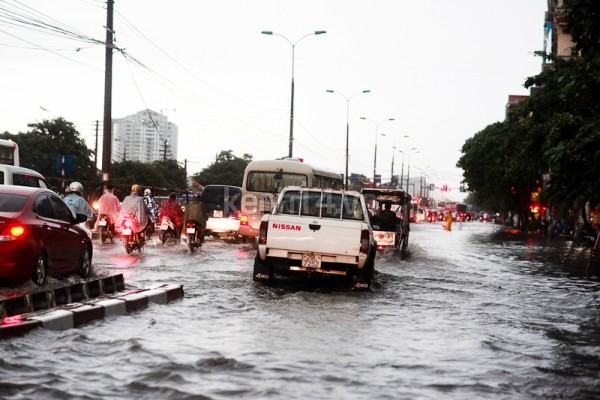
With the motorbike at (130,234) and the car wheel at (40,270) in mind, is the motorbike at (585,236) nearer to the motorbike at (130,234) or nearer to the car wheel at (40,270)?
the motorbike at (130,234)

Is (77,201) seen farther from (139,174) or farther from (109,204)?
(139,174)

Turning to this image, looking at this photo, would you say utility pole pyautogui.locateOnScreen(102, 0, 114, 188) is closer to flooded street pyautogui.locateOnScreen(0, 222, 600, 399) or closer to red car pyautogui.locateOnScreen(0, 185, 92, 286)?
flooded street pyautogui.locateOnScreen(0, 222, 600, 399)

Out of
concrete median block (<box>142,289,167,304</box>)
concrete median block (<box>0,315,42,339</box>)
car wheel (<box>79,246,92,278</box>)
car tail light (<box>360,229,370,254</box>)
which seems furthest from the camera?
car wheel (<box>79,246,92,278</box>)

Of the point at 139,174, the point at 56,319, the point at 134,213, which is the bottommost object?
the point at 56,319

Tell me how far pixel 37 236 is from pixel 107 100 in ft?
61.2

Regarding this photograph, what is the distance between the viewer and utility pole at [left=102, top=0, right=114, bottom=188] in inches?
1193

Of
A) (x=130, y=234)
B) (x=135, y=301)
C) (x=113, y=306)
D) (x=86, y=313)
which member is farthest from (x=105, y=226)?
(x=86, y=313)

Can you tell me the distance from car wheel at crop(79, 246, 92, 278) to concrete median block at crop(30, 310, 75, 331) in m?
5.90

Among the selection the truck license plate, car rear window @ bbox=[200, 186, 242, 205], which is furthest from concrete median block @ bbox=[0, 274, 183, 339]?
car rear window @ bbox=[200, 186, 242, 205]

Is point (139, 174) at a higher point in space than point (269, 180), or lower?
higher

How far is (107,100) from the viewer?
30.9 metres

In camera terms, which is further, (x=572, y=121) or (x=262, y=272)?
(x=572, y=121)

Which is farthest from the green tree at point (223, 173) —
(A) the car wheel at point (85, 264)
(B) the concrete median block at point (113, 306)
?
(B) the concrete median block at point (113, 306)

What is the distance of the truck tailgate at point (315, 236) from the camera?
14562mm
